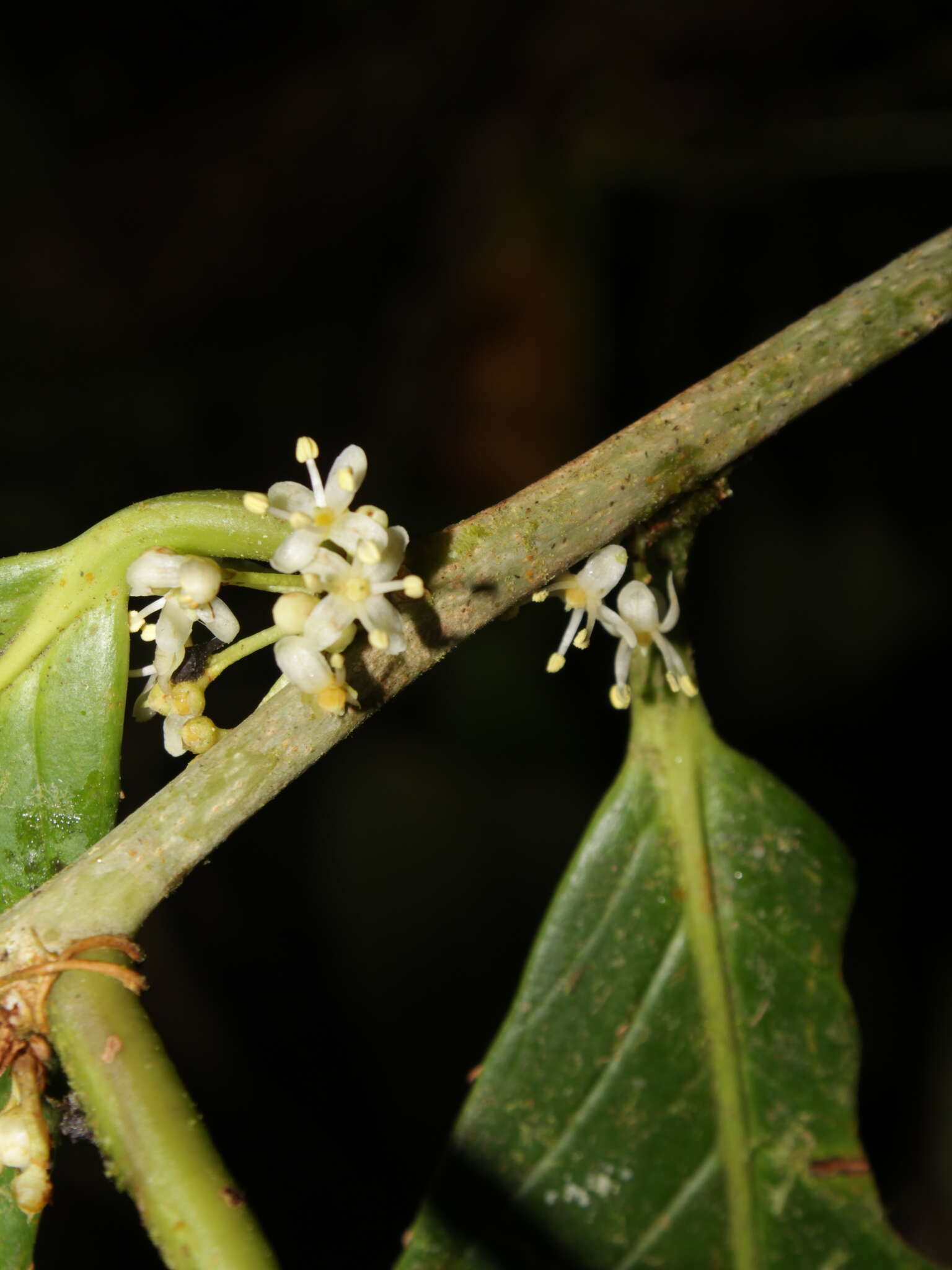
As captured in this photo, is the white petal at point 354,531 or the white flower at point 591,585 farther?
the white flower at point 591,585

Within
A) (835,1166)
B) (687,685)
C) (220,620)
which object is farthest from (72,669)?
(835,1166)

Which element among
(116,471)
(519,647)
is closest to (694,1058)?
(519,647)

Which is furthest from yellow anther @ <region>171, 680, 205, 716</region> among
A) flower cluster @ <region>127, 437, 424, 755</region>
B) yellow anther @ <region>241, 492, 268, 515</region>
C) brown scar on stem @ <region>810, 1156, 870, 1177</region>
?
A: brown scar on stem @ <region>810, 1156, 870, 1177</region>

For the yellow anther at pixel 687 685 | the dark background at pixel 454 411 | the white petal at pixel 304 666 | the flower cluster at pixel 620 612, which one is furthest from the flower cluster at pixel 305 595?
the dark background at pixel 454 411

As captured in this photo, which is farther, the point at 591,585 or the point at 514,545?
the point at 591,585

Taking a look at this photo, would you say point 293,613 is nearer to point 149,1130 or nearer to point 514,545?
point 514,545

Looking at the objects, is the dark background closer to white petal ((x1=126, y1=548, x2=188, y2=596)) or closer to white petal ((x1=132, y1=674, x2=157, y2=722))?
white petal ((x1=132, y1=674, x2=157, y2=722))

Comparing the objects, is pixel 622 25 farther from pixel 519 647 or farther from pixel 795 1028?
pixel 795 1028

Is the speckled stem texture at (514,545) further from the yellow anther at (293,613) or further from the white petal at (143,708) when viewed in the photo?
the white petal at (143,708)
